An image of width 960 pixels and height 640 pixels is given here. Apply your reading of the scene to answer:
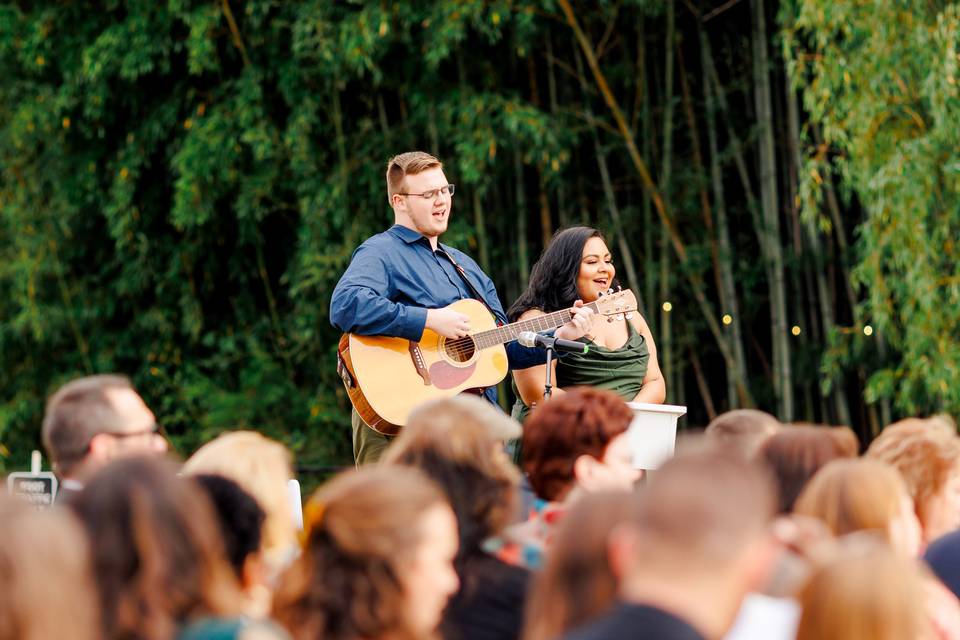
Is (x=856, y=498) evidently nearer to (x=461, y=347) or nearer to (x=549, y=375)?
(x=549, y=375)

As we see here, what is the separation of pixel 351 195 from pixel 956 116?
3566 millimetres

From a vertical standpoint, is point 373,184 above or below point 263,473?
above

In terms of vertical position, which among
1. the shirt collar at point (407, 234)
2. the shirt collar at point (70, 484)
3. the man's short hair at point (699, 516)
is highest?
the shirt collar at point (407, 234)

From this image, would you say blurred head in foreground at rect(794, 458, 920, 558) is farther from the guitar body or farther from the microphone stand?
the guitar body

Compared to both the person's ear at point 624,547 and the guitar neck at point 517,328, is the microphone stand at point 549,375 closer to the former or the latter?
the guitar neck at point 517,328

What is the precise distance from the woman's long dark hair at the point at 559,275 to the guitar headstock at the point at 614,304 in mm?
129

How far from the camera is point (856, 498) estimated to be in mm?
2242

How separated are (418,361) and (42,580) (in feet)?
8.98

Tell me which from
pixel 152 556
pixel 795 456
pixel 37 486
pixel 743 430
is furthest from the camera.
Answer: pixel 37 486

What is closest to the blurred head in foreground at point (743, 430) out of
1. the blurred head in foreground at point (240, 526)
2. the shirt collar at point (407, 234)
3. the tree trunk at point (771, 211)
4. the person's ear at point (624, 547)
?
the blurred head in foreground at point (240, 526)

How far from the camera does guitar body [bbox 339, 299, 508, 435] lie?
14.2 feet

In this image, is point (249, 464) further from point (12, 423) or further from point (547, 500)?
point (12, 423)

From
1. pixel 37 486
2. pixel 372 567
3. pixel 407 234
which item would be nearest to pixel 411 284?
pixel 407 234

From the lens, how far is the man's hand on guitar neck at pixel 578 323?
14.6 ft
